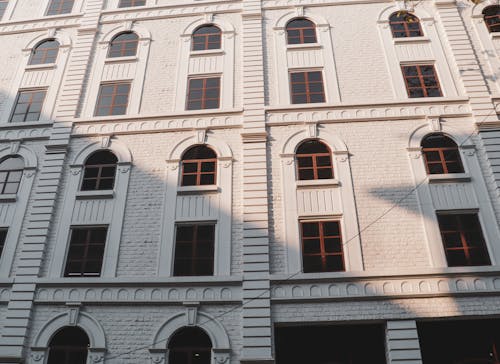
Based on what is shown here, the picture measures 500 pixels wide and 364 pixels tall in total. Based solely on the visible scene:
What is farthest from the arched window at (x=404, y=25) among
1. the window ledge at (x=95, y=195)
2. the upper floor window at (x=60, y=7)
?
the upper floor window at (x=60, y=7)

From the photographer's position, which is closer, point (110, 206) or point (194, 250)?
point (194, 250)

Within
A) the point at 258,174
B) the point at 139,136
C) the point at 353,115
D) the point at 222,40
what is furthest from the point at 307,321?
the point at 222,40

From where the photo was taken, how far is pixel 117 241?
13.5 metres

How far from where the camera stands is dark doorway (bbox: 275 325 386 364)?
11992 millimetres

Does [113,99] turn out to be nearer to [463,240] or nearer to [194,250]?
[194,250]

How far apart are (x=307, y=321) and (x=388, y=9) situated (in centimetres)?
1323

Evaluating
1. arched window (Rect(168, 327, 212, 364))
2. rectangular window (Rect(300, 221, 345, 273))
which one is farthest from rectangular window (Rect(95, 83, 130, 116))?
arched window (Rect(168, 327, 212, 364))

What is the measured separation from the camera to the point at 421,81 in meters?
15.8

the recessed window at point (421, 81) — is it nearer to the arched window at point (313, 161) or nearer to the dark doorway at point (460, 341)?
the arched window at point (313, 161)

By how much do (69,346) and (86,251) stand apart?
2.85 m

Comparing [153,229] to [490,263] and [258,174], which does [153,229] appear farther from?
[490,263]

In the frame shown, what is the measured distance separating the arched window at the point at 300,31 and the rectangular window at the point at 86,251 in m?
10.5

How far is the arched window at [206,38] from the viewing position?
1773cm

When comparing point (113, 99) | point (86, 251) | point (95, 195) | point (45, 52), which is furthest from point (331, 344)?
point (45, 52)
